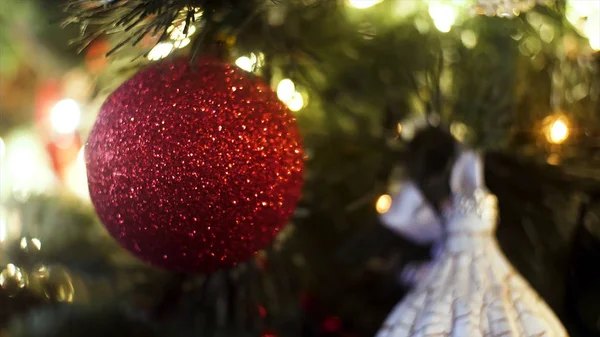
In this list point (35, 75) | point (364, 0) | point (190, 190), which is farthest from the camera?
point (35, 75)

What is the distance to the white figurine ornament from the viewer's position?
1.08 ft

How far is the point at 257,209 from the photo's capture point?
323mm

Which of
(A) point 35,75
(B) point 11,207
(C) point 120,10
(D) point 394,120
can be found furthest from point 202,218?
(A) point 35,75

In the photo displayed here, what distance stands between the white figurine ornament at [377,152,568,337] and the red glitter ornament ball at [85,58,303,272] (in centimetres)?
12

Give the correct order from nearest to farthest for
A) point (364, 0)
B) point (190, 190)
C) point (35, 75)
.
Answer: point (190, 190), point (364, 0), point (35, 75)

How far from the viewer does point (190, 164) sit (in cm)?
30

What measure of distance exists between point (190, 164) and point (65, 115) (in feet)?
1.92

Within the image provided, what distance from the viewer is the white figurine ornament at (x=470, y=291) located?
33 centimetres

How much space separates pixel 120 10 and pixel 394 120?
28 cm

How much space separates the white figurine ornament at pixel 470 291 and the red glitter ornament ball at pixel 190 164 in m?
0.12

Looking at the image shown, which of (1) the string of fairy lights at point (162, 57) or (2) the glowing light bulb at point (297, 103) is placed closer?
(1) the string of fairy lights at point (162, 57)

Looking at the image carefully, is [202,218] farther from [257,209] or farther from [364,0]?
[364,0]

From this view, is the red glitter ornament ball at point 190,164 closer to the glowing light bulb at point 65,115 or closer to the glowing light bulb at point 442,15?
the glowing light bulb at point 442,15

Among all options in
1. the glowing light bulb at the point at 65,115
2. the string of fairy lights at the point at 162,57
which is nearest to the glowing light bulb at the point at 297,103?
the string of fairy lights at the point at 162,57
